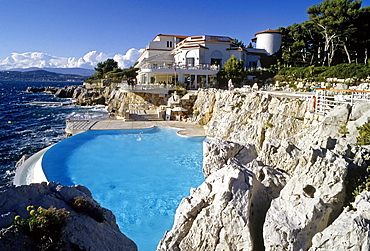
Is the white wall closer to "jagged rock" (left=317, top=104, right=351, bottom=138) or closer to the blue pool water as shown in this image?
the blue pool water

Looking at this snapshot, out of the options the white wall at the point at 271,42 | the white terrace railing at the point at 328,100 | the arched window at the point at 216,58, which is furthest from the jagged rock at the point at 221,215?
the white wall at the point at 271,42

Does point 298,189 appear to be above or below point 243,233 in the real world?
above

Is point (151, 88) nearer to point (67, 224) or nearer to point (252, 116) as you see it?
point (252, 116)

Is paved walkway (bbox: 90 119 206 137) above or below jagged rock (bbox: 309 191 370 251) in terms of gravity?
below

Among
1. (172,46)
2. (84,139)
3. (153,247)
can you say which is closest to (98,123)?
(84,139)

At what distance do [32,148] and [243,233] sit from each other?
77.6 ft

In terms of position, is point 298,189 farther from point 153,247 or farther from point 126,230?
point 126,230

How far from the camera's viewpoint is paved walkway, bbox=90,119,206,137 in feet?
74.0

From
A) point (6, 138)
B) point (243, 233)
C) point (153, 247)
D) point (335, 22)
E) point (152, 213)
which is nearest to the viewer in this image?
point (243, 233)

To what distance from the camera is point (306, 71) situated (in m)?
31.2

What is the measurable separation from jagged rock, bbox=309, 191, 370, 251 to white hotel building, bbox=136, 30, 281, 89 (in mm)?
29637

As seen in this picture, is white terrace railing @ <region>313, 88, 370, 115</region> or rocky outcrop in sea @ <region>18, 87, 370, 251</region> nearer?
rocky outcrop in sea @ <region>18, 87, 370, 251</region>

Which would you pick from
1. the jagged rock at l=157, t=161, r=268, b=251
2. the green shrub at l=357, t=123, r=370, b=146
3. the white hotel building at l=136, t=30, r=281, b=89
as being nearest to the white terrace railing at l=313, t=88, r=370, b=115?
the green shrub at l=357, t=123, r=370, b=146

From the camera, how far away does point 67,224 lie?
493 centimetres
